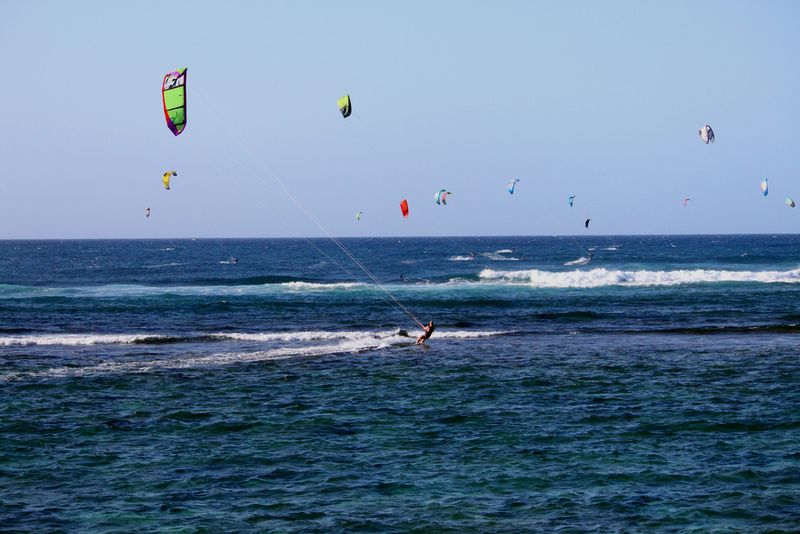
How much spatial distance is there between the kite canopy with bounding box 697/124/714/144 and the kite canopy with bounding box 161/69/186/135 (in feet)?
72.8

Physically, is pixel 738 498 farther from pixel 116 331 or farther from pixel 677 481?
pixel 116 331

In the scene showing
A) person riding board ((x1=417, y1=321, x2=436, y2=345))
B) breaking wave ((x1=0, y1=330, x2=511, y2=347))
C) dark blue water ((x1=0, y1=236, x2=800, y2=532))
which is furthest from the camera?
breaking wave ((x1=0, y1=330, x2=511, y2=347))

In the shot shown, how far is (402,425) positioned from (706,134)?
81.1ft

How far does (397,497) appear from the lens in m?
11.8

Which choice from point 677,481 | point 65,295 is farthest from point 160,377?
point 65,295

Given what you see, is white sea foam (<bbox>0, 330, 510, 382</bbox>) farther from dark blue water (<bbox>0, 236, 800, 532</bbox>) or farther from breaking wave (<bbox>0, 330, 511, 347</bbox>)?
dark blue water (<bbox>0, 236, 800, 532</bbox>)

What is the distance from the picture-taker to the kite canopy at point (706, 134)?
35062mm

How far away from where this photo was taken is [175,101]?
21.5m

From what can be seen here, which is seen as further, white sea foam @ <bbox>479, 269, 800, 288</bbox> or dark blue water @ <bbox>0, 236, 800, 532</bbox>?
white sea foam @ <bbox>479, 269, 800, 288</bbox>

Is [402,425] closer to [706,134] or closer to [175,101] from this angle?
[175,101]

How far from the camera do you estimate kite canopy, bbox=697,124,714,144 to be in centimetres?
3506

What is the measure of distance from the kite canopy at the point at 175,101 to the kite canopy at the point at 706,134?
22185 millimetres

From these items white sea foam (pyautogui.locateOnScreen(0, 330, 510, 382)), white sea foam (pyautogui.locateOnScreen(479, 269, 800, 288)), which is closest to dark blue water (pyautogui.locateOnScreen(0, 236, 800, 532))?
white sea foam (pyautogui.locateOnScreen(0, 330, 510, 382))

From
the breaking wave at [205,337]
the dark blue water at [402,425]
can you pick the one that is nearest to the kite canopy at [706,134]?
the dark blue water at [402,425]
